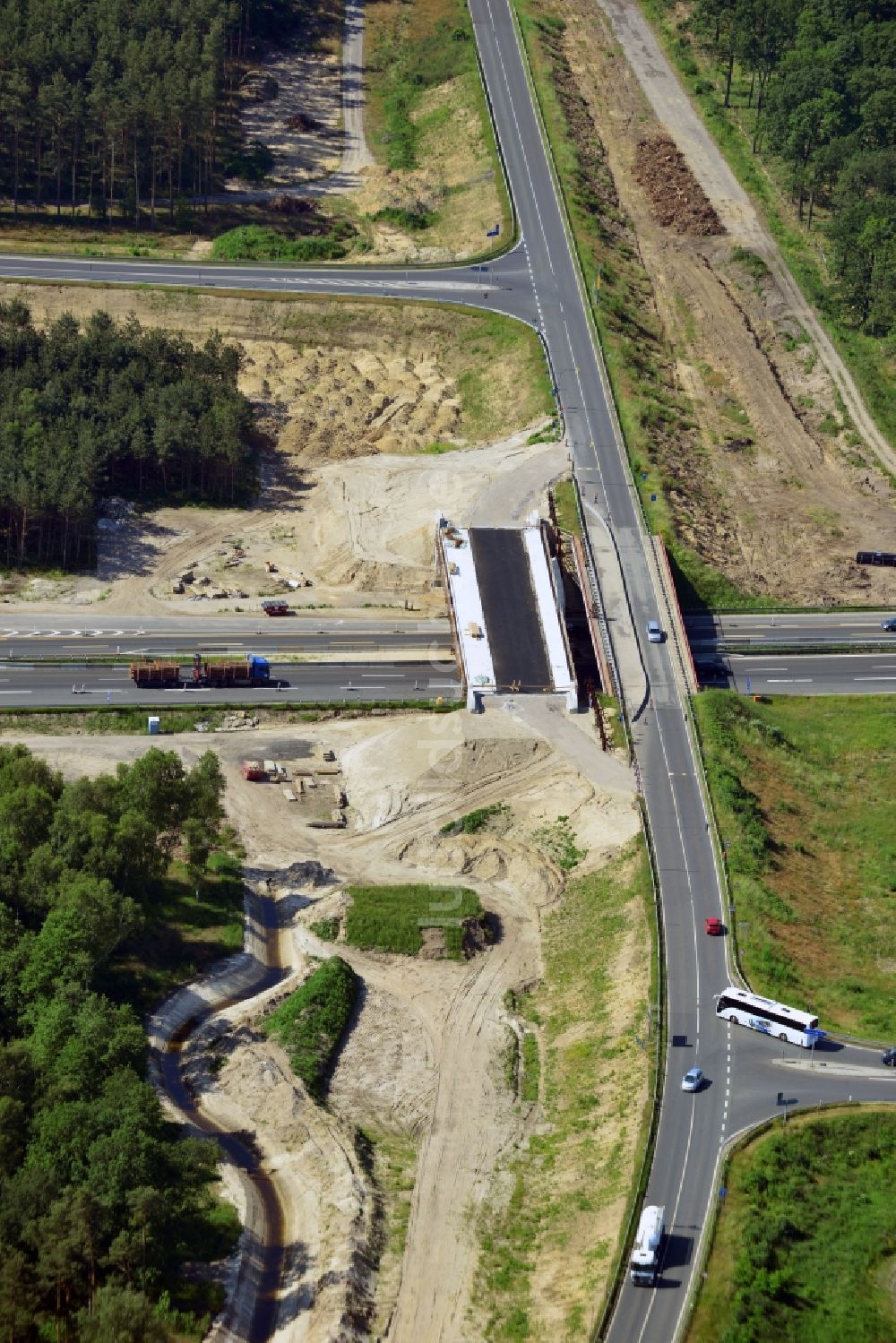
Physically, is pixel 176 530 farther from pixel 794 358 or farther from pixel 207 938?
pixel 794 358

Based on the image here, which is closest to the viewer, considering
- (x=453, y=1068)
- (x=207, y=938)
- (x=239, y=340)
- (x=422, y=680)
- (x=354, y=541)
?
(x=453, y=1068)

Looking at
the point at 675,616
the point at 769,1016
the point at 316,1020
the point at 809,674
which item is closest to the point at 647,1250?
the point at 769,1016

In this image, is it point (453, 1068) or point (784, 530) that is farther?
point (784, 530)

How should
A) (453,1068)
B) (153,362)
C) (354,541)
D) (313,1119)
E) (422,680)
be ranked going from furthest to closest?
(153,362), (354,541), (422,680), (453,1068), (313,1119)

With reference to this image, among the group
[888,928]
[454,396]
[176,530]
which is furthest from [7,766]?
[454,396]

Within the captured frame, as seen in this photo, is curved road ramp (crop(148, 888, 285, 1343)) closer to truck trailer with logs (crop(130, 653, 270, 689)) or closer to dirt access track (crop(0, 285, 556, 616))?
truck trailer with logs (crop(130, 653, 270, 689))

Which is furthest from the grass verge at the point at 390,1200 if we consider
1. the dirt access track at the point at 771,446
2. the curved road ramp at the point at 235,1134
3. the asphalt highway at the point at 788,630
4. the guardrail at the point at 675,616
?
the dirt access track at the point at 771,446
